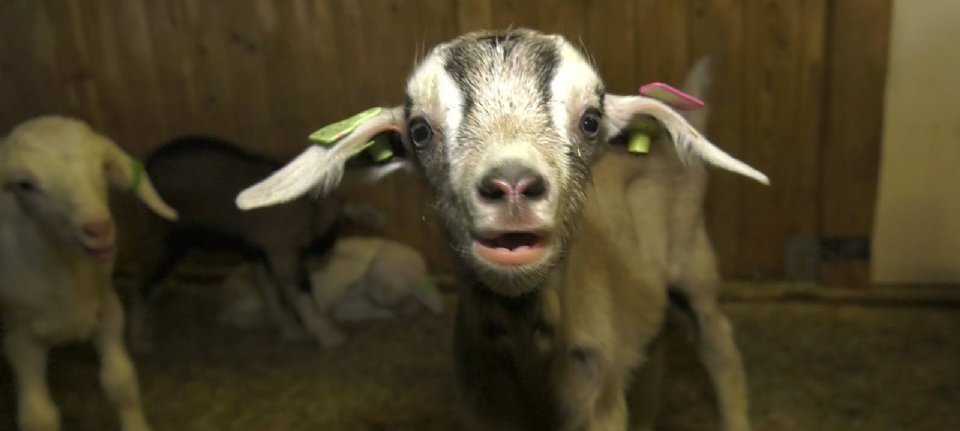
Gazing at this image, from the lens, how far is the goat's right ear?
199 centimetres

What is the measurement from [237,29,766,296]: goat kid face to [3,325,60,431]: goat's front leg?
4.67 ft

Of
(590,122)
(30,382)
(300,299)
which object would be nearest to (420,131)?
(590,122)

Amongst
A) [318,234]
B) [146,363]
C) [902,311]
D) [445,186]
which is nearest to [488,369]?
[445,186]

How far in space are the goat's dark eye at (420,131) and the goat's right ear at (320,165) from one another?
11cm

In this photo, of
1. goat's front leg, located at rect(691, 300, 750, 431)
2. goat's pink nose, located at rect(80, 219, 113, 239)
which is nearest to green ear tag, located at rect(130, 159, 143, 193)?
goat's pink nose, located at rect(80, 219, 113, 239)

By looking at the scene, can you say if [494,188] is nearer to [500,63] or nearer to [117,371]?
[500,63]

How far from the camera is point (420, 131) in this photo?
2.06 meters

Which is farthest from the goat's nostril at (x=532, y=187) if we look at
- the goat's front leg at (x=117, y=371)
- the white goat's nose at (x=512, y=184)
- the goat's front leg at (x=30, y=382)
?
the goat's front leg at (x=30, y=382)

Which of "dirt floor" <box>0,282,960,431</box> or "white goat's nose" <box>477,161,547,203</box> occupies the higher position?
"white goat's nose" <box>477,161,547,203</box>

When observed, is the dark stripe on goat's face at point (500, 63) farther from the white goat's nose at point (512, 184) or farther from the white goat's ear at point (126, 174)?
the white goat's ear at point (126, 174)

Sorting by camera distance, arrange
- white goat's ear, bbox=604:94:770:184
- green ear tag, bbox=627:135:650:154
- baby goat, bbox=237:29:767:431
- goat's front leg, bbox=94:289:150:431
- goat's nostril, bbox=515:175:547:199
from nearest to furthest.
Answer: goat's nostril, bbox=515:175:547:199 → baby goat, bbox=237:29:767:431 → white goat's ear, bbox=604:94:770:184 → green ear tag, bbox=627:135:650:154 → goat's front leg, bbox=94:289:150:431

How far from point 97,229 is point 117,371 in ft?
1.71

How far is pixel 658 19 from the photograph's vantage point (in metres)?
3.83

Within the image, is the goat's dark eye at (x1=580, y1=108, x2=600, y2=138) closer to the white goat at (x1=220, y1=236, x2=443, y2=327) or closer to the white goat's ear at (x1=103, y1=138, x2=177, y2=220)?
the white goat's ear at (x1=103, y1=138, x2=177, y2=220)
